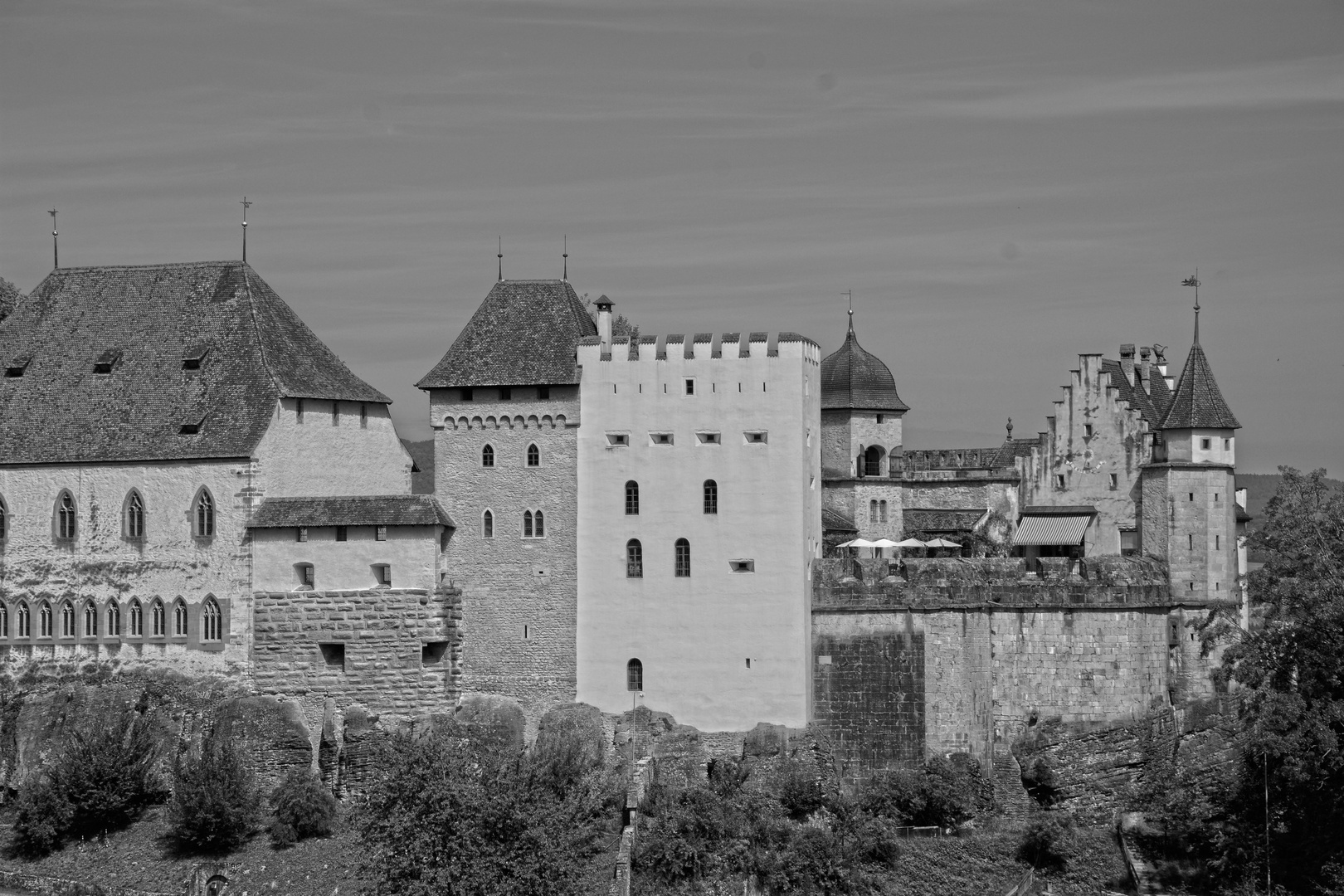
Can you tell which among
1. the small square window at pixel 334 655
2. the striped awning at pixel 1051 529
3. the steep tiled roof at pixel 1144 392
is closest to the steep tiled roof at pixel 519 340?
the small square window at pixel 334 655

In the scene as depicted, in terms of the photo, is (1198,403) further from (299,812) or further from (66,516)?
(66,516)

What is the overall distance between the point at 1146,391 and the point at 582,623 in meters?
25.4

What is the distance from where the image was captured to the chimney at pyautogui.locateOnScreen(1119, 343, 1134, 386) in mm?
90812

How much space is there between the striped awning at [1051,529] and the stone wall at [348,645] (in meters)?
22.7

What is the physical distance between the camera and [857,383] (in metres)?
89.7

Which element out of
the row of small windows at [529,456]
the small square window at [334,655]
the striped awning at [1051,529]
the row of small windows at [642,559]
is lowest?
the small square window at [334,655]

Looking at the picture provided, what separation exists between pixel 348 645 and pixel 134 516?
7.93m

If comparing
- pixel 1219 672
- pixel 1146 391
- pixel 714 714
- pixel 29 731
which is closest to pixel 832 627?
pixel 714 714

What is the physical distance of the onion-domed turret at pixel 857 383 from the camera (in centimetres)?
8925

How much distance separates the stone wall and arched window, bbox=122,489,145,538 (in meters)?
4.78

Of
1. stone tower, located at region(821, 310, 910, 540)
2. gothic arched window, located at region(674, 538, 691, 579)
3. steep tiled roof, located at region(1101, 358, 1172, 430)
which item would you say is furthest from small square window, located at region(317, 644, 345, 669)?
steep tiled roof, located at region(1101, 358, 1172, 430)

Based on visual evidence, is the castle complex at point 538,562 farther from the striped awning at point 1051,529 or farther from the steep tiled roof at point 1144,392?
the steep tiled roof at point 1144,392

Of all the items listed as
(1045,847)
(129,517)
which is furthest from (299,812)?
(1045,847)

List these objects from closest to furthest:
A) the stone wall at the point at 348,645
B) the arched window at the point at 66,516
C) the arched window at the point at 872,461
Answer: the stone wall at the point at 348,645 → the arched window at the point at 66,516 → the arched window at the point at 872,461
